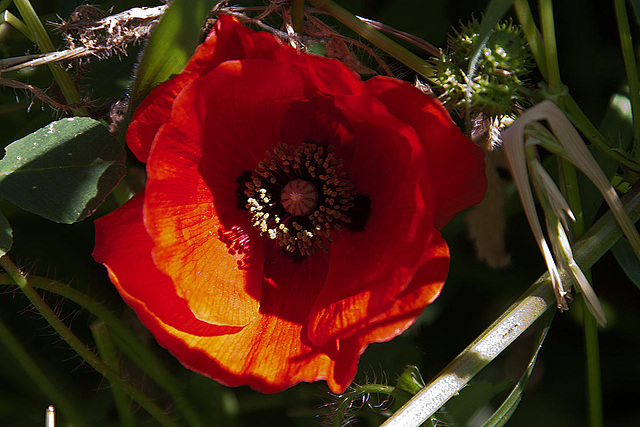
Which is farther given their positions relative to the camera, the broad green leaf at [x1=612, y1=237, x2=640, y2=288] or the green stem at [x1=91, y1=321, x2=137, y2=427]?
the green stem at [x1=91, y1=321, x2=137, y2=427]

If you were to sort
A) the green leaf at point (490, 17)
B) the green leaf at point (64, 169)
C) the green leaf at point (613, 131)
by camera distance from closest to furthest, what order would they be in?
1. the green leaf at point (490, 17)
2. the green leaf at point (64, 169)
3. the green leaf at point (613, 131)

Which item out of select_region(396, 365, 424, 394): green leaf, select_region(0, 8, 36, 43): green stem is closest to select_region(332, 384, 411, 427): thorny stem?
select_region(396, 365, 424, 394): green leaf

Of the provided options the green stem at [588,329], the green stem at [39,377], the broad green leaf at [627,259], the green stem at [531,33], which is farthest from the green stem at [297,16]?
the green stem at [39,377]

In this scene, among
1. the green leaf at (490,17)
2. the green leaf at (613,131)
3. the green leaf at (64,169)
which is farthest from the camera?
the green leaf at (613,131)

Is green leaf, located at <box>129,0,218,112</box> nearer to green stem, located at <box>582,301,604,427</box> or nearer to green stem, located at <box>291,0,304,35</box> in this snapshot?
green stem, located at <box>291,0,304,35</box>

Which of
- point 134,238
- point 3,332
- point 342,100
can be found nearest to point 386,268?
point 342,100

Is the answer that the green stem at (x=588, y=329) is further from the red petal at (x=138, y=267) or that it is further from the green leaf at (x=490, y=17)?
the red petal at (x=138, y=267)

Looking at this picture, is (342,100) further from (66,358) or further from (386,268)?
(66,358)
